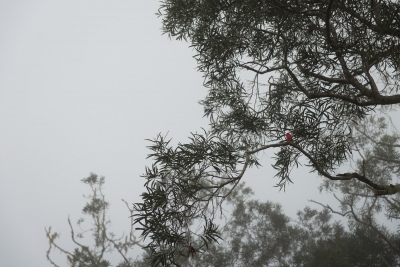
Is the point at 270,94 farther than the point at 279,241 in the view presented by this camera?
No

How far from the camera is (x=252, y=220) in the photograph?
76.5ft

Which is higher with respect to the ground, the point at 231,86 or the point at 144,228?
the point at 231,86

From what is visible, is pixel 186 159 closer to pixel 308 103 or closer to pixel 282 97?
pixel 308 103

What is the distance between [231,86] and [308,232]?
22674 millimetres

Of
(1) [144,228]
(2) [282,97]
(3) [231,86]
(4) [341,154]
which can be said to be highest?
(3) [231,86]

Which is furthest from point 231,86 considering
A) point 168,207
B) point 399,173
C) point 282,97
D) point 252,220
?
point 252,220

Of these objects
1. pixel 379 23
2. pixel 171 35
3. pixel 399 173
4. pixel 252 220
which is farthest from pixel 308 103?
pixel 252 220

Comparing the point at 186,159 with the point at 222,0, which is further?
the point at 222,0

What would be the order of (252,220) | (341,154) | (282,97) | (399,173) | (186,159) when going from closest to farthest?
(186,159)
(341,154)
(282,97)
(399,173)
(252,220)

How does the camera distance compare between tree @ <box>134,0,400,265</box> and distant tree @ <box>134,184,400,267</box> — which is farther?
distant tree @ <box>134,184,400,267</box>

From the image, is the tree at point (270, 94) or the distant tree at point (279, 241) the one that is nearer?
the tree at point (270, 94)

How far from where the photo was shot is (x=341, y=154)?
5523mm

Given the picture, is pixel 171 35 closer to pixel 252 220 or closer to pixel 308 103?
pixel 308 103

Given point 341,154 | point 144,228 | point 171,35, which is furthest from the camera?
point 171,35
